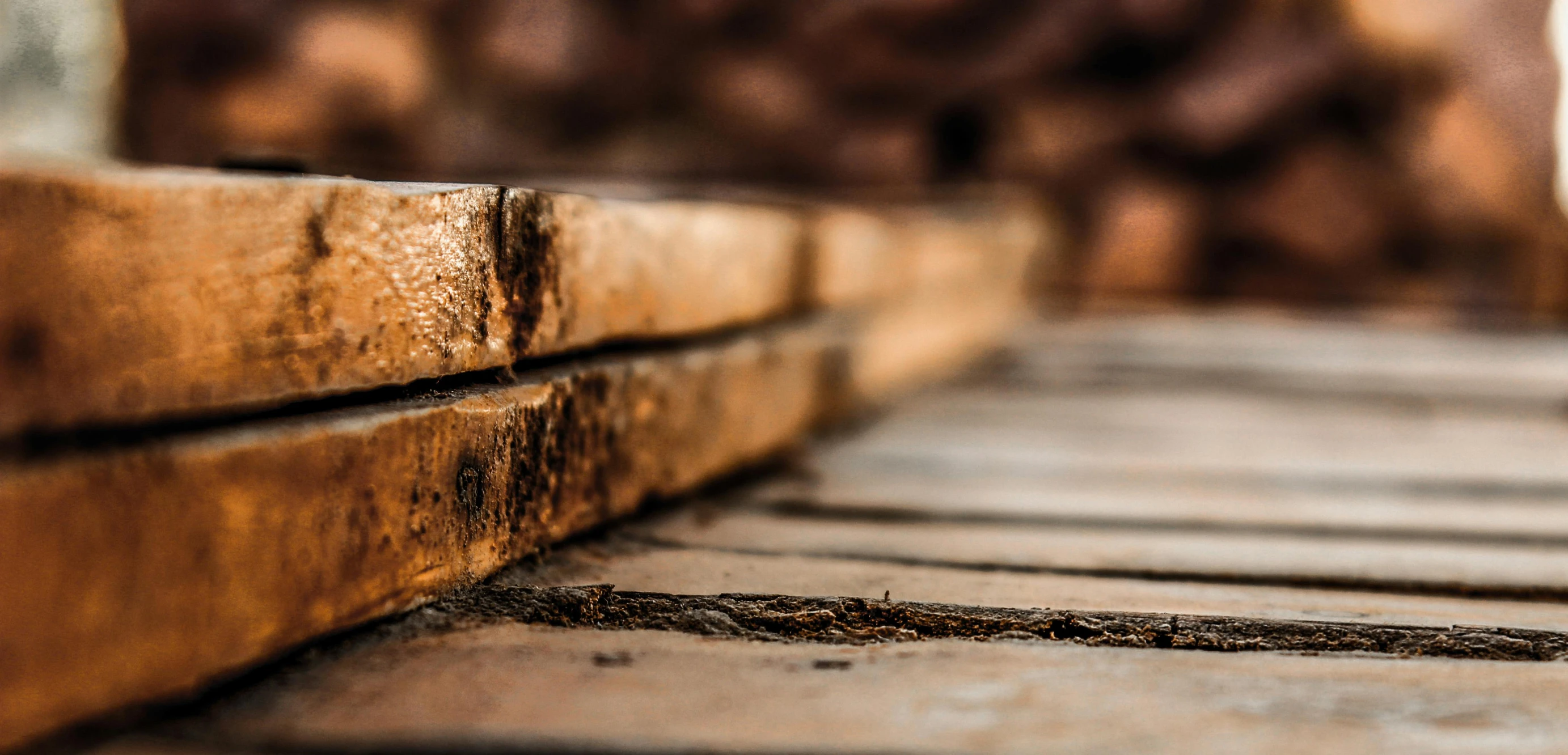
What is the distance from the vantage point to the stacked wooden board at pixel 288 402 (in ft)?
1.42

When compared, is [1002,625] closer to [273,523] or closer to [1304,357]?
[273,523]

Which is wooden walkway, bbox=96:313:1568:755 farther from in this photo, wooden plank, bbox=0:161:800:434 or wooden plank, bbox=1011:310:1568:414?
wooden plank, bbox=1011:310:1568:414

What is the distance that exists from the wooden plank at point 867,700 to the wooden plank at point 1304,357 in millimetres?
1470

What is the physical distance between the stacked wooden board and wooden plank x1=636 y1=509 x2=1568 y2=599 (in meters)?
0.11

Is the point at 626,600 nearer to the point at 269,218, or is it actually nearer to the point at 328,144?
the point at 269,218

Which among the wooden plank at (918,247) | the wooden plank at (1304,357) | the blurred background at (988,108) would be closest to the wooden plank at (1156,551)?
the wooden plank at (918,247)

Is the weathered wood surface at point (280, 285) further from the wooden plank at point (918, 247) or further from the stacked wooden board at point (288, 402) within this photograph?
the wooden plank at point (918, 247)

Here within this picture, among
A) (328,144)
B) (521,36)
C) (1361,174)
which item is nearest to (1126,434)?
(1361,174)

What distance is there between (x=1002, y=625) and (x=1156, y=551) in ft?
0.88

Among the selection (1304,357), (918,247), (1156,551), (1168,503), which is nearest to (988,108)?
(1304,357)

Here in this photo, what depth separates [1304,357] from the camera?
7.52 ft

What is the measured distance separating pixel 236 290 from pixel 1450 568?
2.76ft

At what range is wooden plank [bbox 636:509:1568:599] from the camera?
0.79 metres

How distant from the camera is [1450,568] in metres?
0.81
